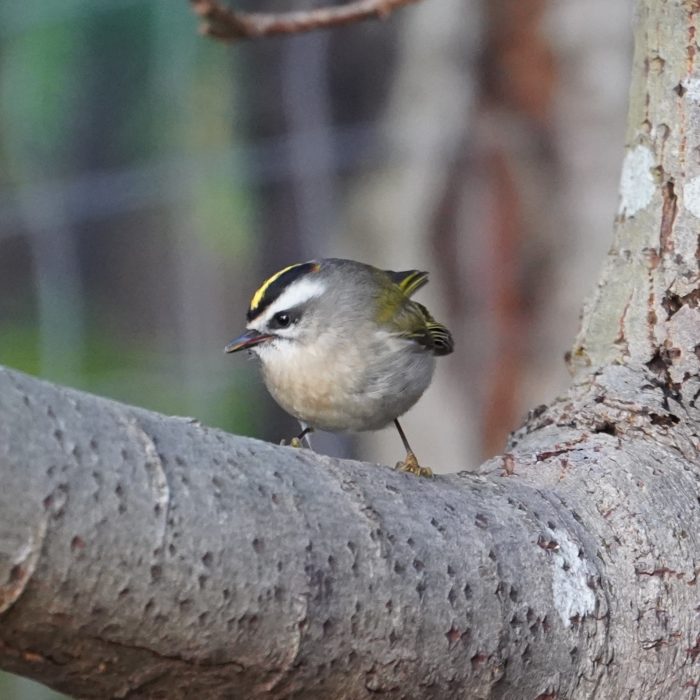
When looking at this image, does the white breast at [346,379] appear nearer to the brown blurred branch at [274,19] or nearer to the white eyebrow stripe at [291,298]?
the white eyebrow stripe at [291,298]

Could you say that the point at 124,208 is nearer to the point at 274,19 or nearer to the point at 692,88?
the point at 274,19

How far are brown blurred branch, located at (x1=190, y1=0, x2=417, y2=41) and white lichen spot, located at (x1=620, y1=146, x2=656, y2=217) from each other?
0.64m

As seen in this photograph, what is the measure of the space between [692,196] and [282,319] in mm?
939

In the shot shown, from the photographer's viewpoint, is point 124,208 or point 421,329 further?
point 124,208

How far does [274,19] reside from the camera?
9.92 ft

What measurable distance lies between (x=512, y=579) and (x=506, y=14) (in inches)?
131

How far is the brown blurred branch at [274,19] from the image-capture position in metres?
2.85

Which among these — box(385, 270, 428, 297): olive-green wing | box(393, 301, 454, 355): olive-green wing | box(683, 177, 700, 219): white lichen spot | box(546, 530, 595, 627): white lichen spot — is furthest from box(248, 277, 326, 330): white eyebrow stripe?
box(546, 530, 595, 627): white lichen spot

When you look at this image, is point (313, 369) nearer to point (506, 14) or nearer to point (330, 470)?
point (330, 470)

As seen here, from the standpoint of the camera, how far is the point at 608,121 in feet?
14.8

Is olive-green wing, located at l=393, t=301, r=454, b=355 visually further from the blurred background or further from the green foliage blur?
the green foliage blur

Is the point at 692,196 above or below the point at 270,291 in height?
above

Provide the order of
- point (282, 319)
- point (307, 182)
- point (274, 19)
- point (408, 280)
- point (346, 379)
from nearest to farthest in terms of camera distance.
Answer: point (346, 379)
point (282, 319)
point (274, 19)
point (408, 280)
point (307, 182)

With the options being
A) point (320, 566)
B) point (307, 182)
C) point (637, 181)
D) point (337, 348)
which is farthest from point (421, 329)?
point (307, 182)
